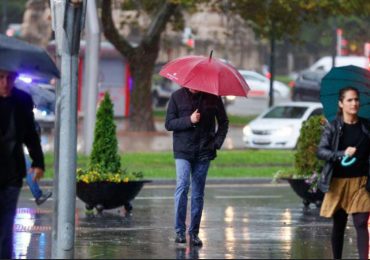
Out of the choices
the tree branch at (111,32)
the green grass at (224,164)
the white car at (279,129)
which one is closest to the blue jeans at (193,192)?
the green grass at (224,164)

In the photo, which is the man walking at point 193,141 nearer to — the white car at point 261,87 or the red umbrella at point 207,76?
the red umbrella at point 207,76

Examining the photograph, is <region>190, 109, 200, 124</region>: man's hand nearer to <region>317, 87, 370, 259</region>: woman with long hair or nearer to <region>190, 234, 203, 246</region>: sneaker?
<region>190, 234, 203, 246</region>: sneaker

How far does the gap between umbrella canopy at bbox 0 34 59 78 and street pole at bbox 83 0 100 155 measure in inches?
667

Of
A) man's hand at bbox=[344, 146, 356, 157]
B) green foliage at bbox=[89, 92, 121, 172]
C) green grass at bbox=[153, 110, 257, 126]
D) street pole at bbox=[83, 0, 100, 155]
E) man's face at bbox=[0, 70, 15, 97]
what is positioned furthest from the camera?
green grass at bbox=[153, 110, 257, 126]

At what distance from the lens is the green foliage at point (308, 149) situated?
17.2 m

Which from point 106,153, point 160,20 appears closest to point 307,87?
point 160,20

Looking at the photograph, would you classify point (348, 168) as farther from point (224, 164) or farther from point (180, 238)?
point (224, 164)

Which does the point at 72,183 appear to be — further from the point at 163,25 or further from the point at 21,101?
the point at 163,25

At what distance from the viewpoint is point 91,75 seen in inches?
1072

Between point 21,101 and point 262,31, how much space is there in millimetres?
25675

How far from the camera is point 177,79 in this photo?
41.7ft

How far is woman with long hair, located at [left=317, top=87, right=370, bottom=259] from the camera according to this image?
10734 millimetres

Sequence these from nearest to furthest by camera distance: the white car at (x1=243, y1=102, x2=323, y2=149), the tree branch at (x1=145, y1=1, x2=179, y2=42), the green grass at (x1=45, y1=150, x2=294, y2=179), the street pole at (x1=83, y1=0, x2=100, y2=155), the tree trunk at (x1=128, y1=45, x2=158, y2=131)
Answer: the green grass at (x1=45, y1=150, x2=294, y2=179)
the street pole at (x1=83, y1=0, x2=100, y2=155)
the white car at (x1=243, y1=102, x2=323, y2=149)
the tree branch at (x1=145, y1=1, x2=179, y2=42)
the tree trunk at (x1=128, y1=45, x2=158, y2=131)

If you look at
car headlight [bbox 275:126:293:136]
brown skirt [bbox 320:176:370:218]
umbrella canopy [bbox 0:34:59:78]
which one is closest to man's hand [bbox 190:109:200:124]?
brown skirt [bbox 320:176:370:218]
